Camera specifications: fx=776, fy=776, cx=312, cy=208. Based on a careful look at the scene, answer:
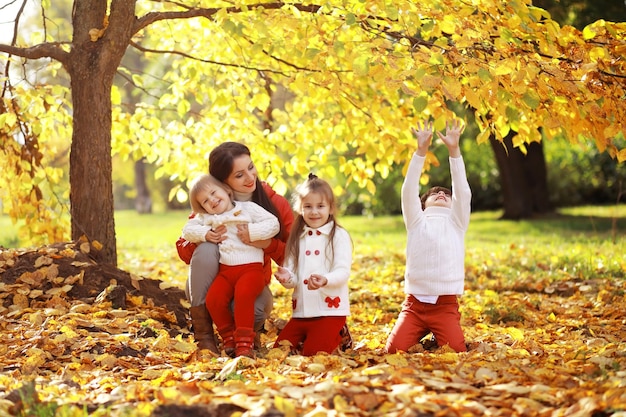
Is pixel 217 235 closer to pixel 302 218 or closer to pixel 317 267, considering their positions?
pixel 302 218

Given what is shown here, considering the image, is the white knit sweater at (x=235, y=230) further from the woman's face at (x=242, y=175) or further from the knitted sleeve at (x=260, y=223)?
the woman's face at (x=242, y=175)

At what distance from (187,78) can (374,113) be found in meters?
1.87

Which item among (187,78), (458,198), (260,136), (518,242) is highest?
(187,78)

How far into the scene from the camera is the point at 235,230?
4461 millimetres

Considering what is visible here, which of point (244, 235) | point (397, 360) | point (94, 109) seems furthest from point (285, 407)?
point (94, 109)

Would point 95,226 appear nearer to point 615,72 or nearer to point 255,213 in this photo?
point 255,213

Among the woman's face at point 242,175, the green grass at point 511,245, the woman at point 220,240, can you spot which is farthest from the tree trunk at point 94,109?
the green grass at point 511,245

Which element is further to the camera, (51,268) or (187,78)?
(187,78)

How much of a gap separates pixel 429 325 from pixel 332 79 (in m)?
1.92

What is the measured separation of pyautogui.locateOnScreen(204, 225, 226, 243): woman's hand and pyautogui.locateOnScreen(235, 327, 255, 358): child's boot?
52 cm

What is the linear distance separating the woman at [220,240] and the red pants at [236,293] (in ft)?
0.22

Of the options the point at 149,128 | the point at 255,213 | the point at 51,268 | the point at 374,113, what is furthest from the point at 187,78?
the point at 255,213

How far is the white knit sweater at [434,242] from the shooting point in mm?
4407

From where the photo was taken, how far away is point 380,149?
21.6ft
